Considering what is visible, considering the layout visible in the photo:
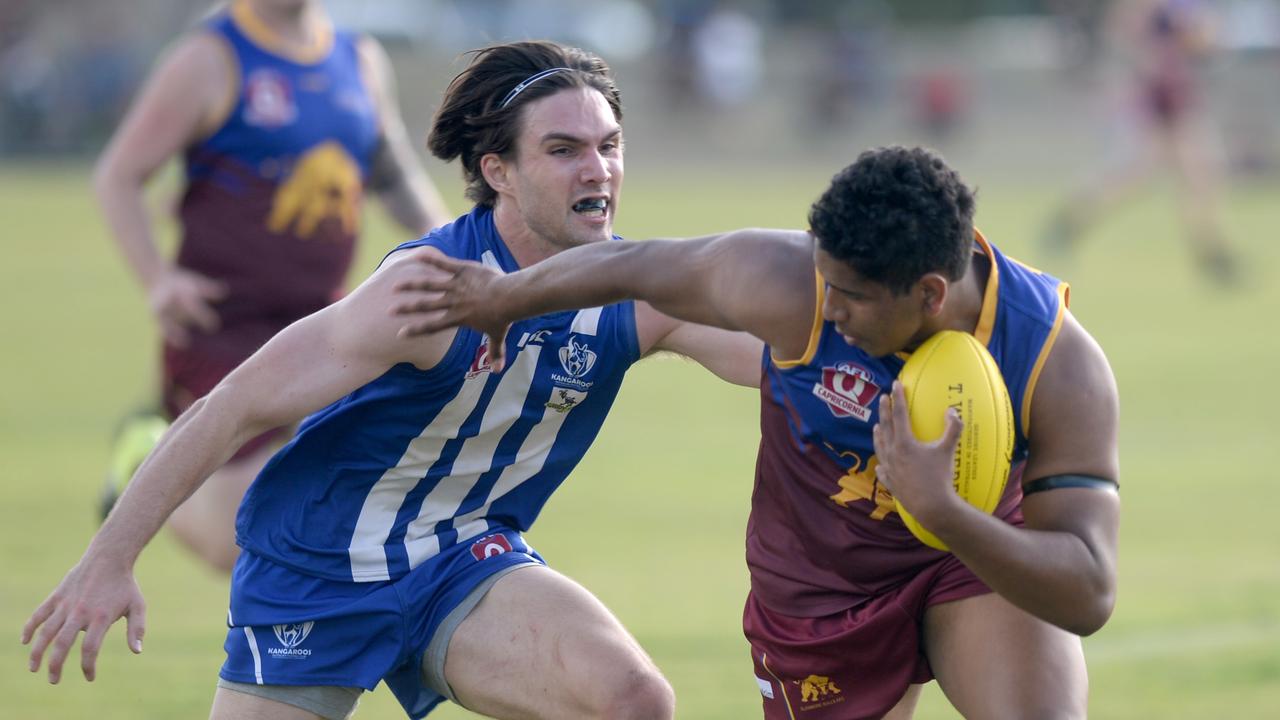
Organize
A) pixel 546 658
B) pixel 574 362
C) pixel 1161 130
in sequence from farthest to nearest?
pixel 1161 130 → pixel 574 362 → pixel 546 658

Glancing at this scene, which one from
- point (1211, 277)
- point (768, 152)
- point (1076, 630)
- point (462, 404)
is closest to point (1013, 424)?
point (1076, 630)

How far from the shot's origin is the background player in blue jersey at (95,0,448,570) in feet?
22.4

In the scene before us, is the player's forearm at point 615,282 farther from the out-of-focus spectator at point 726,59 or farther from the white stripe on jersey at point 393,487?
the out-of-focus spectator at point 726,59

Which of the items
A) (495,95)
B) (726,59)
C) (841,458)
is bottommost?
(841,458)

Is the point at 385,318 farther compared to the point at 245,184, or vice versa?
the point at 245,184

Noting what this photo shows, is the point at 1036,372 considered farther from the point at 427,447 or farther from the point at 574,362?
the point at 427,447

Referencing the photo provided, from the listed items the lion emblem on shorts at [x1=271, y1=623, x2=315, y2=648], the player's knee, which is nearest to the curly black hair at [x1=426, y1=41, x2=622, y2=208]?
the lion emblem on shorts at [x1=271, y1=623, x2=315, y2=648]

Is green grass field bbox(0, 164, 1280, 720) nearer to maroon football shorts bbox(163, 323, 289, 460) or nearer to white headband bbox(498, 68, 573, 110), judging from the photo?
maroon football shorts bbox(163, 323, 289, 460)

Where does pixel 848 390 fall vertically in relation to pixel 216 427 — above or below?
above

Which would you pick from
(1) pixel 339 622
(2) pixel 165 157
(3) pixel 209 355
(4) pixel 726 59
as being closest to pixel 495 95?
(1) pixel 339 622

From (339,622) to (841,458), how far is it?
1.29 m

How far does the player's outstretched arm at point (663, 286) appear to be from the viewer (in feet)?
13.1

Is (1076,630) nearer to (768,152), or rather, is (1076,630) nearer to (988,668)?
(988,668)

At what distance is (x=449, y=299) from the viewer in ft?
13.4
